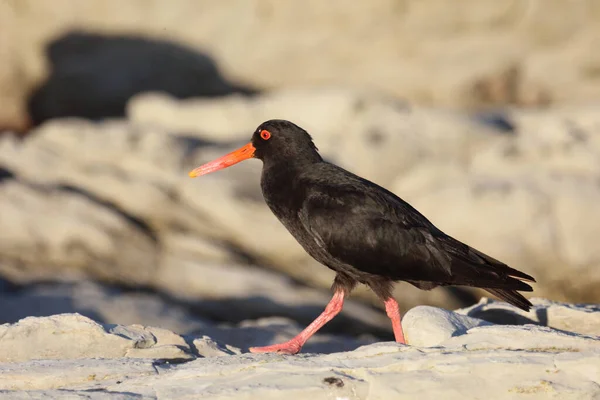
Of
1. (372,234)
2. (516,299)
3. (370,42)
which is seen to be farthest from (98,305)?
(370,42)

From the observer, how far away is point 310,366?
580cm

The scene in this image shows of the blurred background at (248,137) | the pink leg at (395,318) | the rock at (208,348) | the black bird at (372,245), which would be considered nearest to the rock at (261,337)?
the blurred background at (248,137)

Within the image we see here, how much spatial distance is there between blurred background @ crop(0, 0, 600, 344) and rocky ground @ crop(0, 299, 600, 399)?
7.53 feet

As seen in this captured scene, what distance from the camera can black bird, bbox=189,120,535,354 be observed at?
710 centimetres

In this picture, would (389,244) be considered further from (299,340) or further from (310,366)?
(310,366)

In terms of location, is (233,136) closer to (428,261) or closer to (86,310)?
(86,310)

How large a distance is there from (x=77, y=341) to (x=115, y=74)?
18.5 m

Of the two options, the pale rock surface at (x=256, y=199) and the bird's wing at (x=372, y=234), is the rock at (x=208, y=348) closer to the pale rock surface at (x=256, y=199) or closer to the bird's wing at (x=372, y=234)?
the bird's wing at (x=372, y=234)

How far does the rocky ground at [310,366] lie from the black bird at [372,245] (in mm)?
346

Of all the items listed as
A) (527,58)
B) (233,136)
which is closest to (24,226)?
(233,136)

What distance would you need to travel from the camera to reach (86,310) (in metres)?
12.0

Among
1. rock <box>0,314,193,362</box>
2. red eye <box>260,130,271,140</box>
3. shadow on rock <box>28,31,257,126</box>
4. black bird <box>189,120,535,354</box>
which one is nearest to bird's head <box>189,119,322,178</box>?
red eye <box>260,130,271,140</box>

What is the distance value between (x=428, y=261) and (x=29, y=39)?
18289 mm

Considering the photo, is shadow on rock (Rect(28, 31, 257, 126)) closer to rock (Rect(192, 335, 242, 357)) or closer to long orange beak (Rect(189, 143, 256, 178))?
long orange beak (Rect(189, 143, 256, 178))
